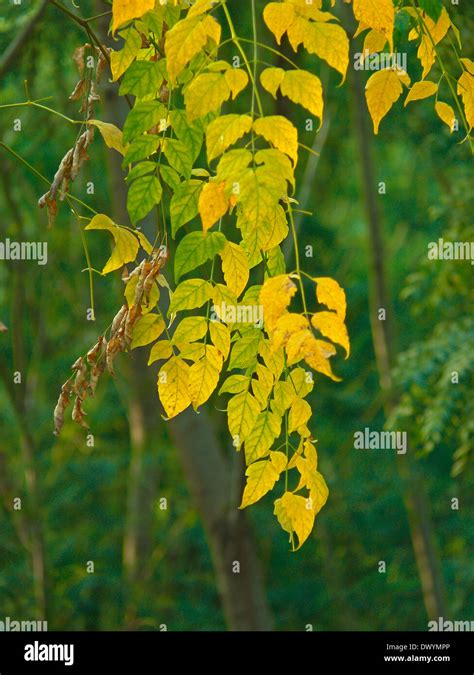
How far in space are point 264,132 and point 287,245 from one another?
4582 millimetres

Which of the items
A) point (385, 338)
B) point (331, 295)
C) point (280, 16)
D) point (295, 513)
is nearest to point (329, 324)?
point (331, 295)

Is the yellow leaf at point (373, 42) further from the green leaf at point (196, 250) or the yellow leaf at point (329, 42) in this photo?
the green leaf at point (196, 250)

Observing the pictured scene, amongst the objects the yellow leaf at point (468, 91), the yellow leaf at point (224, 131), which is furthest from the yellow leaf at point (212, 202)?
the yellow leaf at point (468, 91)

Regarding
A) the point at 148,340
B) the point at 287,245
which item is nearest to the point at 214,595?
the point at 287,245

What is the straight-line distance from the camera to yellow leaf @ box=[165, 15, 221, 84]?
1.42 meters

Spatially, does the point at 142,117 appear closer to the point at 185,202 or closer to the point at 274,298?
the point at 185,202

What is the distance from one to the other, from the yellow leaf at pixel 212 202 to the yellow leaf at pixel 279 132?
90 millimetres

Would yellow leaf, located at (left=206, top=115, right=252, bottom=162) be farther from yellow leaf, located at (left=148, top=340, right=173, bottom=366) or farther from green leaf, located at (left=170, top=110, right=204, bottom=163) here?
yellow leaf, located at (left=148, top=340, right=173, bottom=366)

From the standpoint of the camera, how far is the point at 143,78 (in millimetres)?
1567

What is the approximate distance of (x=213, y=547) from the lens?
19.3 feet

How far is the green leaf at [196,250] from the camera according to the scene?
1524 mm

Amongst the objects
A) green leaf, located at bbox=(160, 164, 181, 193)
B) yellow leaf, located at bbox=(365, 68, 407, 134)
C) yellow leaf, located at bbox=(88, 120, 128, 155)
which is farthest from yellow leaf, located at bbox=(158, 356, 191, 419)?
yellow leaf, located at bbox=(365, 68, 407, 134)

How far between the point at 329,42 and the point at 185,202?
12.2 inches

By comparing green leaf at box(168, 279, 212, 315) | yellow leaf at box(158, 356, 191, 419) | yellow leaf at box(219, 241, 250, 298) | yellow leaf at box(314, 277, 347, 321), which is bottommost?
yellow leaf at box(158, 356, 191, 419)
